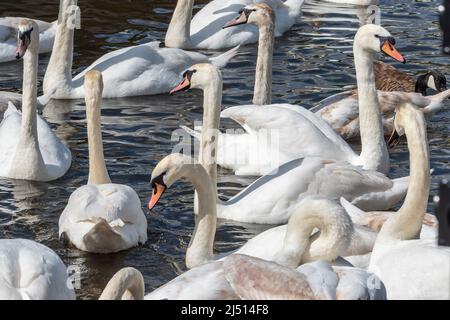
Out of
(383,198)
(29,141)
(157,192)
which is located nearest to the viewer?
(157,192)

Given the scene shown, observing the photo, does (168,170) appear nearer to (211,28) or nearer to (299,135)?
(299,135)

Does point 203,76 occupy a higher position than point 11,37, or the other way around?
point 203,76

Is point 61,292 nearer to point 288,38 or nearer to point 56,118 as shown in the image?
point 56,118

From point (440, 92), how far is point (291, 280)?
632 centimetres

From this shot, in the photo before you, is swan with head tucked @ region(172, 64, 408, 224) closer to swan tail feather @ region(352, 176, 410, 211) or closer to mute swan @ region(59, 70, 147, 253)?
A: swan tail feather @ region(352, 176, 410, 211)

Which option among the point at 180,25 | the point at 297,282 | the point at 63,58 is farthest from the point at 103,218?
the point at 180,25

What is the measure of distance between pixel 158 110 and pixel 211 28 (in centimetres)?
246

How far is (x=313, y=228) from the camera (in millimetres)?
8344

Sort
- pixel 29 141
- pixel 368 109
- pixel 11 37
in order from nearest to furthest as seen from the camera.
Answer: pixel 29 141 → pixel 368 109 → pixel 11 37

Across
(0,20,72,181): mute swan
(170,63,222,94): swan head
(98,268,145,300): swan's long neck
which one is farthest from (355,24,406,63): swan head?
(98,268,145,300): swan's long neck

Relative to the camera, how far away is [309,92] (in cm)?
1323

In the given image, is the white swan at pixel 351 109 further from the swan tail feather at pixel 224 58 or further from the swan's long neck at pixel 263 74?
the swan tail feather at pixel 224 58

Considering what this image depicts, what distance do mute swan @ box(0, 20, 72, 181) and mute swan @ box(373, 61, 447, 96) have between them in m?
3.39
